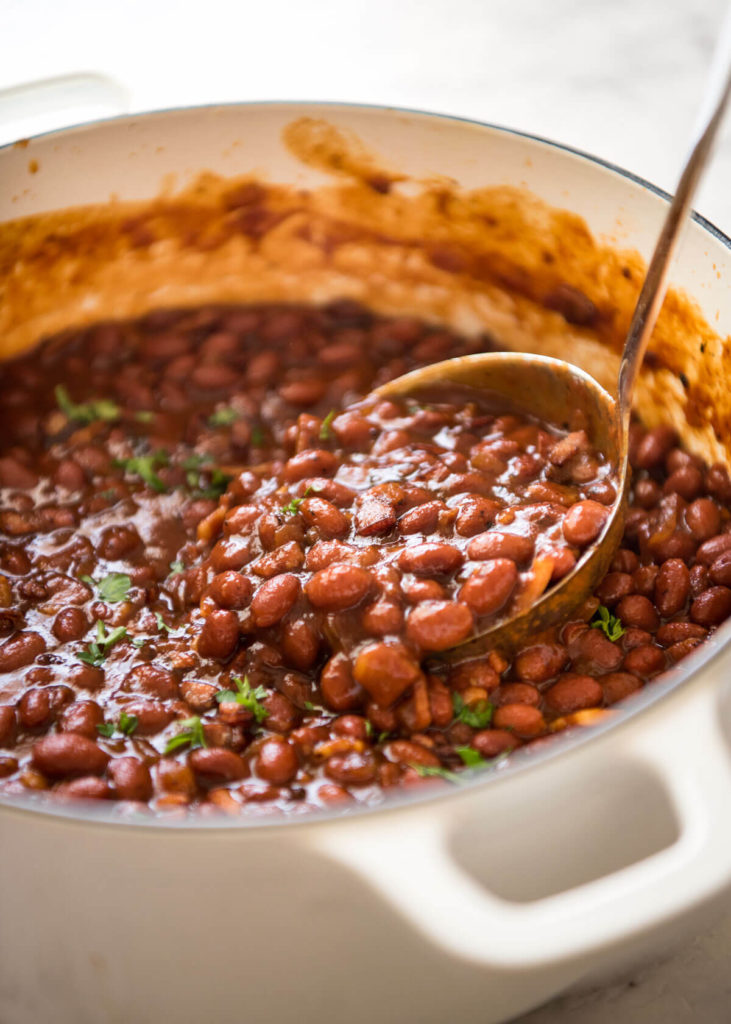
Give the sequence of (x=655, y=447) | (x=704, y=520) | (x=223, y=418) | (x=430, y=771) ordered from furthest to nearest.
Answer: (x=223, y=418) < (x=655, y=447) < (x=704, y=520) < (x=430, y=771)

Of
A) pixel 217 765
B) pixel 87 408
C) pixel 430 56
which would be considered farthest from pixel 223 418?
pixel 430 56

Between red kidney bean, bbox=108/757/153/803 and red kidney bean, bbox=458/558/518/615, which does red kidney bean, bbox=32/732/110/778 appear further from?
red kidney bean, bbox=458/558/518/615

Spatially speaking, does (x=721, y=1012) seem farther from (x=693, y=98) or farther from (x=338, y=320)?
(x=693, y=98)

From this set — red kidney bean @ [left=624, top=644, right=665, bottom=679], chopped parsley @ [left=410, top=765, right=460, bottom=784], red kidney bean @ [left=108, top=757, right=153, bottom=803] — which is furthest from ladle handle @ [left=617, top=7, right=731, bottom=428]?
red kidney bean @ [left=108, top=757, right=153, bottom=803]

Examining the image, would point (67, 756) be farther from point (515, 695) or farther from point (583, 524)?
point (583, 524)

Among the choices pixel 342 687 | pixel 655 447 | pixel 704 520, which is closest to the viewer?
pixel 342 687

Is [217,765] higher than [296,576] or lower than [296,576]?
lower

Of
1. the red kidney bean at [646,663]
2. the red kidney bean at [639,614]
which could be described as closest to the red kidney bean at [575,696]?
the red kidney bean at [646,663]
